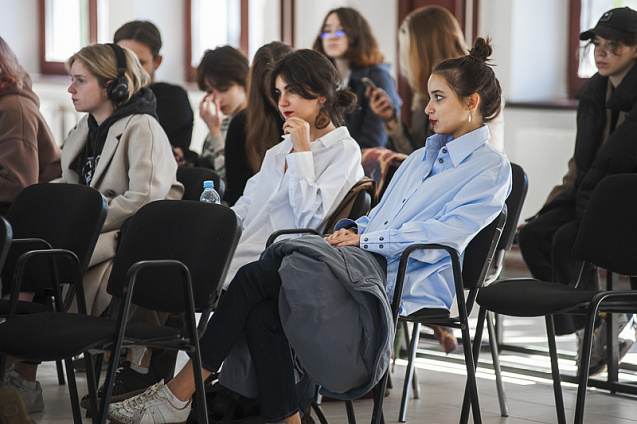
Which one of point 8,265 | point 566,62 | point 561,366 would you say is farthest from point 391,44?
point 8,265

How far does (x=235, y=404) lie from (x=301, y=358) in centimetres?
58

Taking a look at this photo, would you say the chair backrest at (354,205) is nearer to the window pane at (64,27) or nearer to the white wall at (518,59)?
the white wall at (518,59)

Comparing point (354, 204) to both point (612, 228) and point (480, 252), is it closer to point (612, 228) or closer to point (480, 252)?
point (480, 252)

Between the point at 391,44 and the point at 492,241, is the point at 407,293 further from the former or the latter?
the point at 391,44

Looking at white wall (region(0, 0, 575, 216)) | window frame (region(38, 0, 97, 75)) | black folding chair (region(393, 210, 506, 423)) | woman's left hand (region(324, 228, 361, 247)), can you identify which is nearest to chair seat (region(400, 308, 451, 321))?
black folding chair (region(393, 210, 506, 423))

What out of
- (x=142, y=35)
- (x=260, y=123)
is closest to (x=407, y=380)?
(x=260, y=123)

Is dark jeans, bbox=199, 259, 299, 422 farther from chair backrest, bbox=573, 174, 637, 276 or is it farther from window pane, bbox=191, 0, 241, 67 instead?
window pane, bbox=191, 0, 241, 67

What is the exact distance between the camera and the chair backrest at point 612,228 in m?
3.18

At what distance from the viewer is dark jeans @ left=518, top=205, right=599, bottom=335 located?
13.4 feet

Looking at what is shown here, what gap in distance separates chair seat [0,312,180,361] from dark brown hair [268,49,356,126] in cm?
124

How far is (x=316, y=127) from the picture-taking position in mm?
3654

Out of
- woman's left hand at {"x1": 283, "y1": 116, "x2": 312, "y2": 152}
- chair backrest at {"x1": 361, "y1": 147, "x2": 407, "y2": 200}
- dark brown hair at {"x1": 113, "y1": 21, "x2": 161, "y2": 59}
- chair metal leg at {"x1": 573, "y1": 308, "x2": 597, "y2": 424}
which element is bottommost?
chair metal leg at {"x1": 573, "y1": 308, "x2": 597, "y2": 424}

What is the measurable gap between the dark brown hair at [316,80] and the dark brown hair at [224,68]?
117 centimetres

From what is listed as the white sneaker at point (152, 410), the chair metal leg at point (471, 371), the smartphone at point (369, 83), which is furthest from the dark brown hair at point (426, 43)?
the white sneaker at point (152, 410)
